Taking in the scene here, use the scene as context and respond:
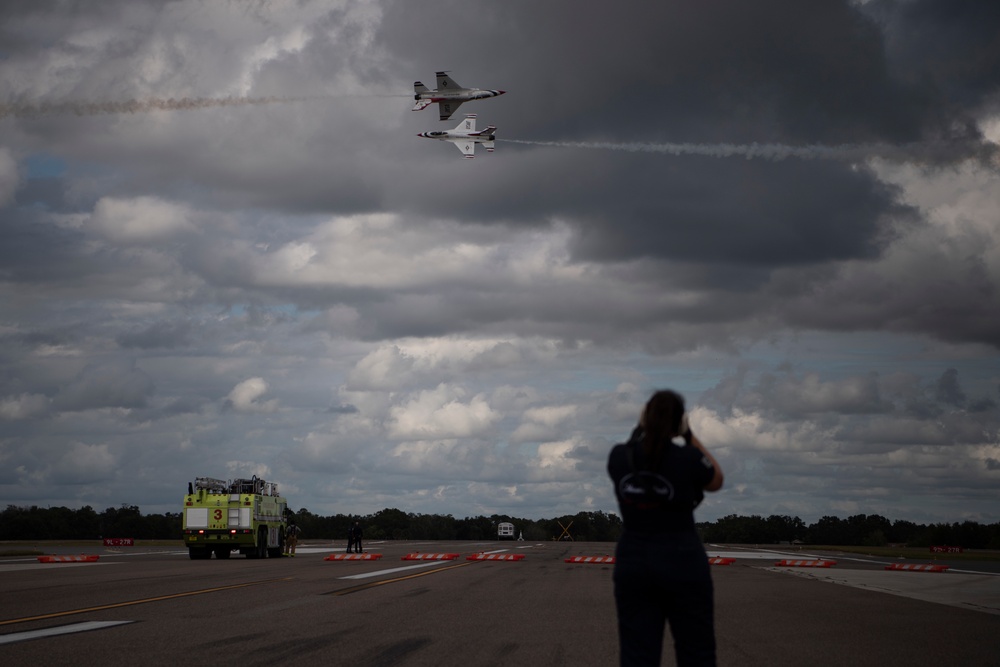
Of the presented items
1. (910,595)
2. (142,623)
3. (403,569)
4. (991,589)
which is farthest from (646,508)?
(403,569)

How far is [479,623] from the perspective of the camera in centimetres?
1373

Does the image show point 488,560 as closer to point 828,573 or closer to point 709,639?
point 828,573

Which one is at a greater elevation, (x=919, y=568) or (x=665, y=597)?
(x=665, y=597)

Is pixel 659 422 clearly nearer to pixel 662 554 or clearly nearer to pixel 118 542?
pixel 662 554

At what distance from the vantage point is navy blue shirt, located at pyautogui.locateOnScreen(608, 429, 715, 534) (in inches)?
230

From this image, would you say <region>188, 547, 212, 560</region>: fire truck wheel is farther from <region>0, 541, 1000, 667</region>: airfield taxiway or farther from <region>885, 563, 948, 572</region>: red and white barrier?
<region>885, 563, 948, 572</region>: red and white barrier

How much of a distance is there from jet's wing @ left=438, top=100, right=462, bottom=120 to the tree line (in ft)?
128

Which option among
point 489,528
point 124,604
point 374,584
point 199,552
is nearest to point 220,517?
point 199,552

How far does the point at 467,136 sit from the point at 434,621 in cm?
4129

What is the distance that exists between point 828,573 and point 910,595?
31.3 ft

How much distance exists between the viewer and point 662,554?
5793mm

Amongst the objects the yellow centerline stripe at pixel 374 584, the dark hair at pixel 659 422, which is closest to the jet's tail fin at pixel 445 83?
the yellow centerline stripe at pixel 374 584

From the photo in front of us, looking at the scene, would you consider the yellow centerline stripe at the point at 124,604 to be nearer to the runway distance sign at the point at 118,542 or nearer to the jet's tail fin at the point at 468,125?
the jet's tail fin at the point at 468,125

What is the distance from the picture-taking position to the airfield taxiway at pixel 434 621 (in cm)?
1058
